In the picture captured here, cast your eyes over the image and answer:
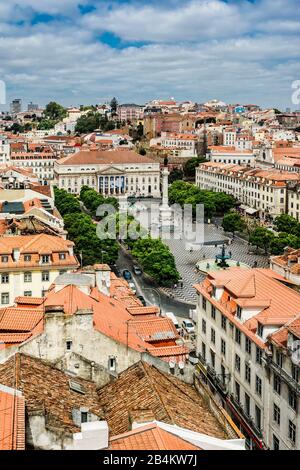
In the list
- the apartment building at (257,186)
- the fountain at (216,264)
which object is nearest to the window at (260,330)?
the fountain at (216,264)

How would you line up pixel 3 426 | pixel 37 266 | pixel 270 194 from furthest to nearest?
1. pixel 270 194
2. pixel 37 266
3. pixel 3 426

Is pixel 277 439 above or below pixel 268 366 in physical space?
below

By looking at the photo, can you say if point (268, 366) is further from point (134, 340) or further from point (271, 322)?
point (134, 340)

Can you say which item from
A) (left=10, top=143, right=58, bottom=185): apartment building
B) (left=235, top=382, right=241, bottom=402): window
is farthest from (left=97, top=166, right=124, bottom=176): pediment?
(left=235, top=382, right=241, bottom=402): window

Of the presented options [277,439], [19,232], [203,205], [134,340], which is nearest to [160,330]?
[134,340]

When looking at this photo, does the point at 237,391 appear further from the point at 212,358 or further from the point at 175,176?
the point at 175,176

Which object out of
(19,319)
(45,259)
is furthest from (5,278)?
(19,319)
